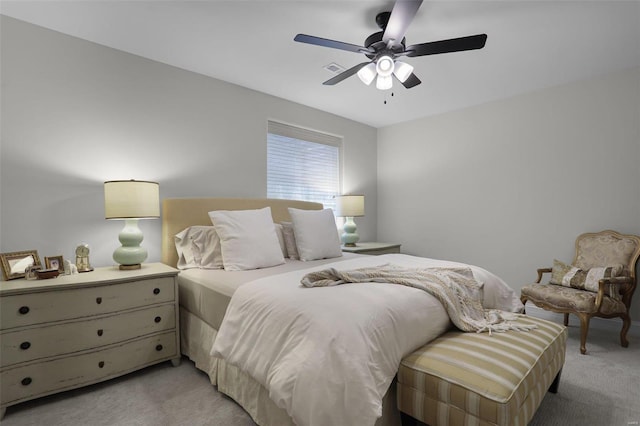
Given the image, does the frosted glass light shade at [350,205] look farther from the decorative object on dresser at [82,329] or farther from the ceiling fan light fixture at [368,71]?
the decorative object on dresser at [82,329]

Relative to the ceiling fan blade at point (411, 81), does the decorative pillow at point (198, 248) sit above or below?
below

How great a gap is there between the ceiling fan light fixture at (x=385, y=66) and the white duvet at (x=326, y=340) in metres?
1.48

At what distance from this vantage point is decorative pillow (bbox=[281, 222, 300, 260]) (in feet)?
10.0

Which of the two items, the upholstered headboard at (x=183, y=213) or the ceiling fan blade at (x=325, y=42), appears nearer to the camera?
the ceiling fan blade at (x=325, y=42)

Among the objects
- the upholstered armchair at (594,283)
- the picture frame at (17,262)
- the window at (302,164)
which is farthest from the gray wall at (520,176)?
the picture frame at (17,262)

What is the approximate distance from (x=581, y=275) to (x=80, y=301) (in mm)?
4047

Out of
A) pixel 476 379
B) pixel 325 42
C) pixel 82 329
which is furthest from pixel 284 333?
pixel 325 42

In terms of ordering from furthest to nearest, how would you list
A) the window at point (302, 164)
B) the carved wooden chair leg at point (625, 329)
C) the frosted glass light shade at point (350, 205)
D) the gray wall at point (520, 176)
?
the frosted glass light shade at point (350, 205), the window at point (302, 164), the gray wall at point (520, 176), the carved wooden chair leg at point (625, 329)

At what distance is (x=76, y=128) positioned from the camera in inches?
97.3

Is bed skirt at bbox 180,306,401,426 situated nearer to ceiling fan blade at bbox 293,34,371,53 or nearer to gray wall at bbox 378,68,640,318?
ceiling fan blade at bbox 293,34,371,53

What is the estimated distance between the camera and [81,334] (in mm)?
1992

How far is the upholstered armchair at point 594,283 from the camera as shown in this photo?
8.63ft

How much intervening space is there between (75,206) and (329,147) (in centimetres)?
298

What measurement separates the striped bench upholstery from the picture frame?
2.41 meters
